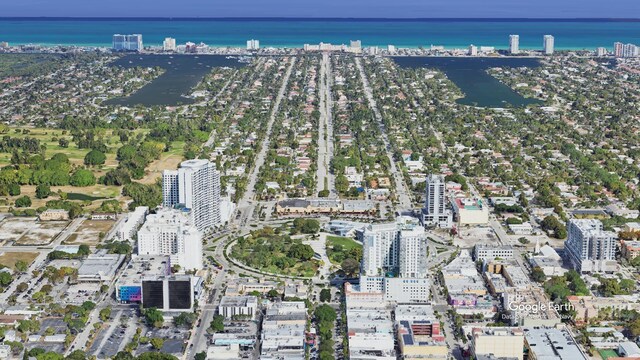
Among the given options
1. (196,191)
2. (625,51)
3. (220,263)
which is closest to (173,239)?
(220,263)

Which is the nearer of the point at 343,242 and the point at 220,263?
the point at 220,263

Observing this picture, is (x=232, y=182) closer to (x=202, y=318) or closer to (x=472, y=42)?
(x=202, y=318)

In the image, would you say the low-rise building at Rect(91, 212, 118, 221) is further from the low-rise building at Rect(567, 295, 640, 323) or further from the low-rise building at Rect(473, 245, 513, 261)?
the low-rise building at Rect(567, 295, 640, 323)

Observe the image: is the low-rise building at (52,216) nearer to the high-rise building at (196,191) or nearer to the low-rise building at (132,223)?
the low-rise building at (132,223)

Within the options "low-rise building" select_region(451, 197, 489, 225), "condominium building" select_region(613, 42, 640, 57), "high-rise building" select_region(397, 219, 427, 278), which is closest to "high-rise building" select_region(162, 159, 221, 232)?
"high-rise building" select_region(397, 219, 427, 278)

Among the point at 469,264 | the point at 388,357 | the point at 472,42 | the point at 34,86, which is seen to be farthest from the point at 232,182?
the point at 472,42

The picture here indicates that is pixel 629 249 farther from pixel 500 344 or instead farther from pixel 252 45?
pixel 252 45

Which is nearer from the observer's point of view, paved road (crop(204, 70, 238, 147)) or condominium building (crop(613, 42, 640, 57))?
paved road (crop(204, 70, 238, 147))
